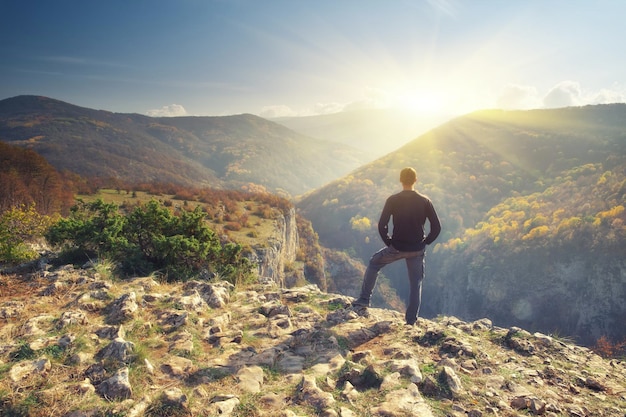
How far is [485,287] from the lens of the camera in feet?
235

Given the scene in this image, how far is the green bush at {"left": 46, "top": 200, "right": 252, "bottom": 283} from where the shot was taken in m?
7.83

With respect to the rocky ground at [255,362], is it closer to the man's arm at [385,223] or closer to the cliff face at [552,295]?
the man's arm at [385,223]

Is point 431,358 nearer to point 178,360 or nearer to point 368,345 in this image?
point 368,345

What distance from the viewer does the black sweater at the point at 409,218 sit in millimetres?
5746

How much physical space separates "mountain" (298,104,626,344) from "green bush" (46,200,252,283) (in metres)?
21.8

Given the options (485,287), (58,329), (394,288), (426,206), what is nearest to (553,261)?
(485,287)

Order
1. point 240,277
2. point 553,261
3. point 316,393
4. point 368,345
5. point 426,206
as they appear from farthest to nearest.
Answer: point 553,261
point 240,277
point 426,206
point 368,345
point 316,393

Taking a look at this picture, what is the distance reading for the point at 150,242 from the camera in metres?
8.59

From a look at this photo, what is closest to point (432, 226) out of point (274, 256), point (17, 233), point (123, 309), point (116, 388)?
point (116, 388)

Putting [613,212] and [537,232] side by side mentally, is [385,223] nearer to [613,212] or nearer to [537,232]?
[613,212]

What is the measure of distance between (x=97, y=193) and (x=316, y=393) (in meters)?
26.1

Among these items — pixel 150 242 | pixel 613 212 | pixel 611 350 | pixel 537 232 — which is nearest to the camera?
pixel 150 242

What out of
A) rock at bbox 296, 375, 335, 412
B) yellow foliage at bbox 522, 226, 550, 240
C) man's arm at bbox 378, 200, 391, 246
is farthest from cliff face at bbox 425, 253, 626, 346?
rock at bbox 296, 375, 335, 412

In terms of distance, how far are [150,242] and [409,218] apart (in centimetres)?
682
